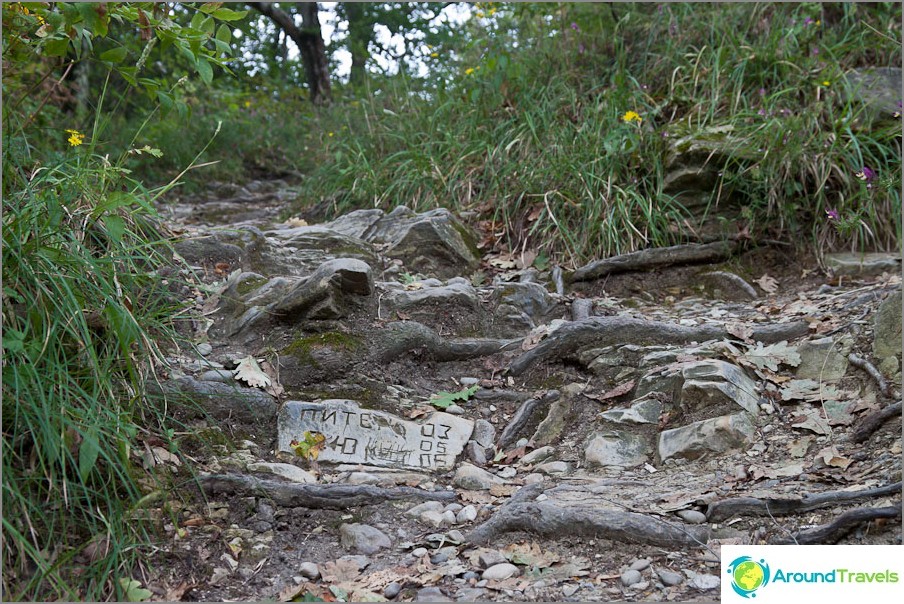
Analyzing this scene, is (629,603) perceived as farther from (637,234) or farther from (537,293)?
(637,234)

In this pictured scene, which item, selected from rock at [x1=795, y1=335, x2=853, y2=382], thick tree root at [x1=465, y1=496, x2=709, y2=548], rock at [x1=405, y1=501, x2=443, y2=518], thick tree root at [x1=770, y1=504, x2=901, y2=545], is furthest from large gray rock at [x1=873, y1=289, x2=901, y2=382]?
rock at [x1=405, y1=501, x2=443, y2=518]

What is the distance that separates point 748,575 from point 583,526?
57cm

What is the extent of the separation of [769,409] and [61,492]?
2.80 m

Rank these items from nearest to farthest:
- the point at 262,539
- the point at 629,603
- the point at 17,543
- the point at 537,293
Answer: the point at 17,543 → the point at 629,603 → the point at 262,539 → the point at 537,293

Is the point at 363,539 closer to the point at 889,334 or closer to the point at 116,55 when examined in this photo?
the point at 116,55

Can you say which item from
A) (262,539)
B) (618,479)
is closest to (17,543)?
(262,539)

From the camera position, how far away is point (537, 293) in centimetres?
432

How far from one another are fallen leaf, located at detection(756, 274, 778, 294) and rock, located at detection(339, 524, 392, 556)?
3110 mm

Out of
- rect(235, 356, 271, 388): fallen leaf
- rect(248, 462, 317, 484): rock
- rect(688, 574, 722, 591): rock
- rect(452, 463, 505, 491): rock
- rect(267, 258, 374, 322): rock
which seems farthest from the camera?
rect(267, 258, 374, 322): rock

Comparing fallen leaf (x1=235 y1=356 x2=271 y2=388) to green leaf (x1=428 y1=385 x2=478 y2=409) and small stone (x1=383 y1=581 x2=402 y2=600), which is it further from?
small stone (x1=383 y1=581 x2=402 y2=600)

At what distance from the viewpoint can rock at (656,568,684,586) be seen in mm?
2303

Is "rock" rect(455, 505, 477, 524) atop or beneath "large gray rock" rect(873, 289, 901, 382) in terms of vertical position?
beneath

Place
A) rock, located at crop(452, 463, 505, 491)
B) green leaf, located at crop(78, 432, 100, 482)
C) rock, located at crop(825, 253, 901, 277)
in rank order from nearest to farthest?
green leaf, located at crop(78, 432, 100, 482) → rock, located at crop(452, 463, 505, 491) → rock, located at crop(825, 253, 901, 277)

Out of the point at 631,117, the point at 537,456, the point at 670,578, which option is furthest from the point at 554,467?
the point at 631,117
